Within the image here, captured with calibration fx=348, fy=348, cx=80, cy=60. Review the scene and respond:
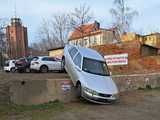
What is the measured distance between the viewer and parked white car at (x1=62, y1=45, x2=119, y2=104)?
16.1m

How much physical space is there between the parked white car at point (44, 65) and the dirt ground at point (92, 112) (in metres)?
13.4

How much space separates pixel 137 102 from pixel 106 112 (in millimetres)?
4231

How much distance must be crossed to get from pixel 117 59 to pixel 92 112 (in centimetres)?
2124

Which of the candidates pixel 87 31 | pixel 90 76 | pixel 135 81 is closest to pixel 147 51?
pixel 135 81

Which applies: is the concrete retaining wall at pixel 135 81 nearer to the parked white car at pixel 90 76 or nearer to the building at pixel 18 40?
the parked white car at pixel 90 76

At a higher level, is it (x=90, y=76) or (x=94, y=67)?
(x=94, y=67)

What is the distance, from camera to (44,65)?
30.5 metres

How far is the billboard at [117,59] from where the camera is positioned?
34406mm

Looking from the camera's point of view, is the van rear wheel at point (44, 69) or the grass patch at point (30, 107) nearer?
the grass patch at point (30, 107)

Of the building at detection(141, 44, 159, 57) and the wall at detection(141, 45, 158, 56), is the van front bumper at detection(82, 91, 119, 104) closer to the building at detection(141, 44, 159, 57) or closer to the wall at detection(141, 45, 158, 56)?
the building at detection(141, 44, 159, 57)

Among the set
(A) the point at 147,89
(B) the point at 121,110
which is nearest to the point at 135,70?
(A) the point at 147,89

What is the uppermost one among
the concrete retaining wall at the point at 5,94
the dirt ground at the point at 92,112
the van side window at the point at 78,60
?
the van side window at the point at 78,60

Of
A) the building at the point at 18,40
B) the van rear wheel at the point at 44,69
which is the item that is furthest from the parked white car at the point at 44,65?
the building at the point at 18,40

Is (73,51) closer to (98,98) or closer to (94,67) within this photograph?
(94,67)
